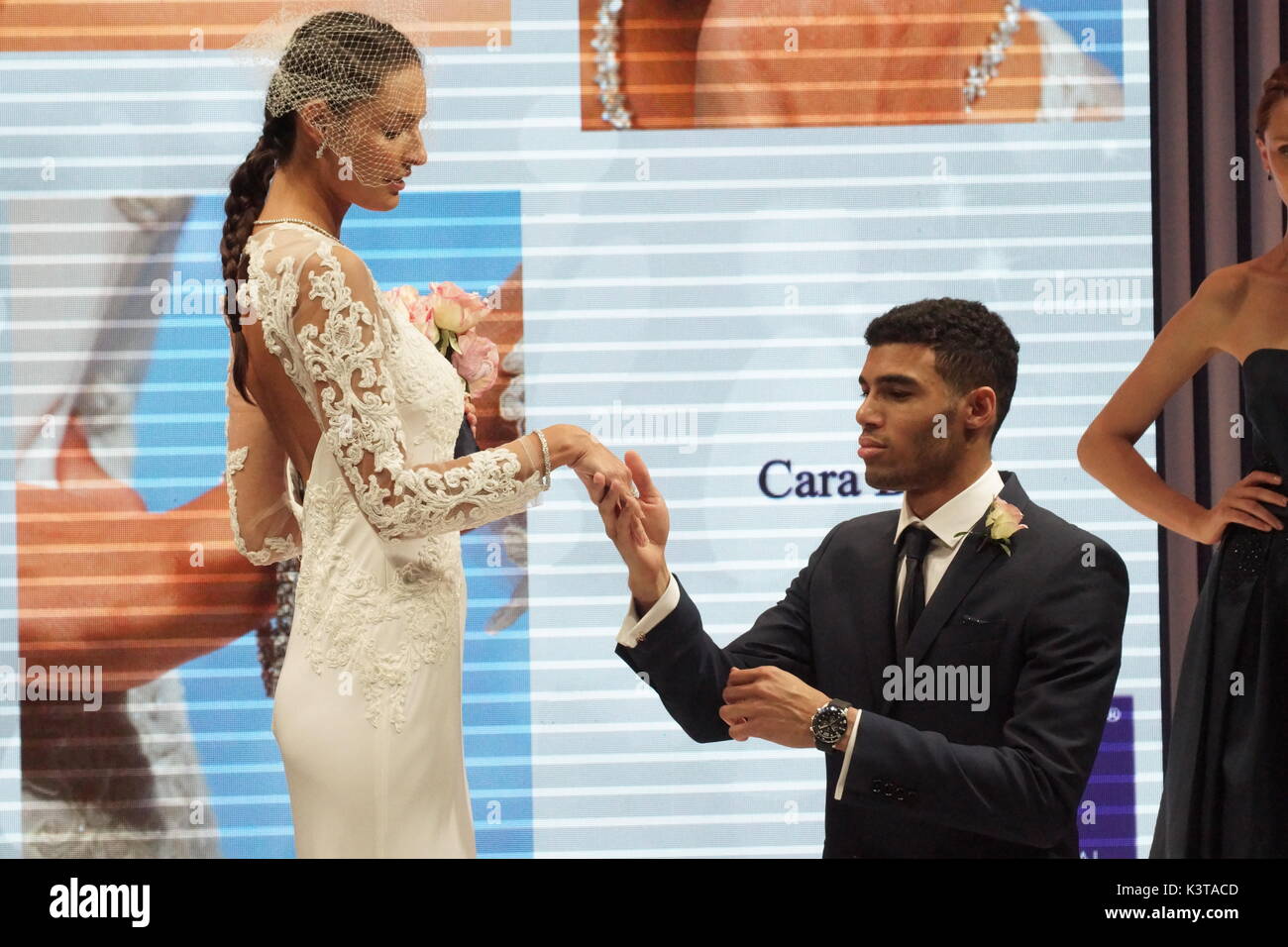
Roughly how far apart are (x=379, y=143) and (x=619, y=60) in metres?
1.49

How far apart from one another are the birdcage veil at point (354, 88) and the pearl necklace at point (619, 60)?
134 cm

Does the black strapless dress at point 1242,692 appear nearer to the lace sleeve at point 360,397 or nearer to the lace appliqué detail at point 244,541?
the lace sleeve at point 360,397

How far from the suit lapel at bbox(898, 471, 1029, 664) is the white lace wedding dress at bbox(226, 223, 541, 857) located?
2.32ft

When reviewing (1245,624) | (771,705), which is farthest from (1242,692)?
(771,705)

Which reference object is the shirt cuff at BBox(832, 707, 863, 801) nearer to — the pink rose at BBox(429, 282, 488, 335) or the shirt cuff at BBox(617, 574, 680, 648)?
the shirt cuff at BBox(617, 574, 680, 648)

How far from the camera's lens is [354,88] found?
215 centimetres

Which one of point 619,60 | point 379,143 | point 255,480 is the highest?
point 619,60

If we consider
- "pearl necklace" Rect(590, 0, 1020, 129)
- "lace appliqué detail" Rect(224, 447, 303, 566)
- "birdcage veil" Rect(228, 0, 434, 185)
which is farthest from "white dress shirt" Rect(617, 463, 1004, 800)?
"pearl necklace" Rect(590, 0, 1020, 129)

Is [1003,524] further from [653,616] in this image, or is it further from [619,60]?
[619,60]

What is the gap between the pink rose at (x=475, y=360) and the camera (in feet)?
8.38

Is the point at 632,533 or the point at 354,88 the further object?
the point at 632,533

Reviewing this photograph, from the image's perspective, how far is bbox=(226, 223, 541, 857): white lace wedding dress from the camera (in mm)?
2020

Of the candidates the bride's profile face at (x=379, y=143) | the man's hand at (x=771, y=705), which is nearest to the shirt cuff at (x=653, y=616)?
the man's hand at (x=771, y=705)

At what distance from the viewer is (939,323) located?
2.46 metres
